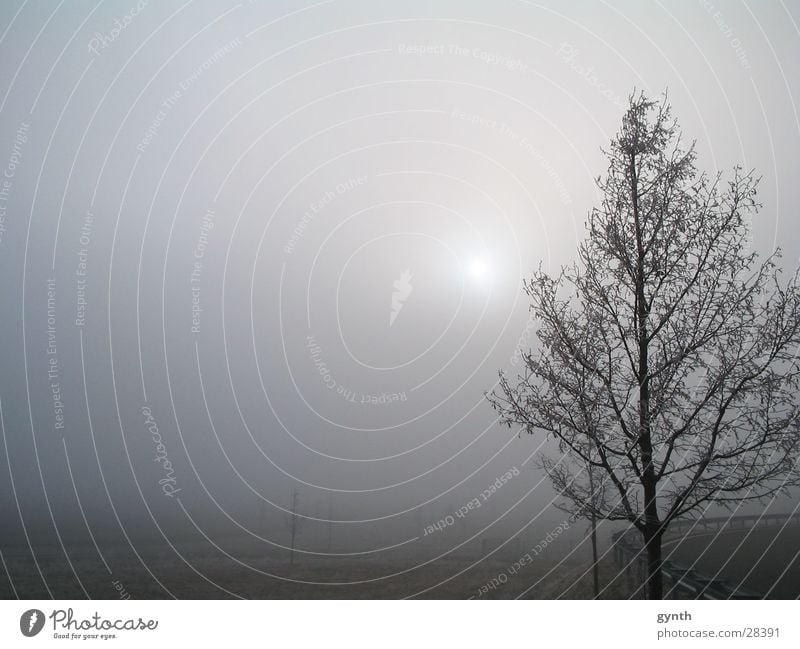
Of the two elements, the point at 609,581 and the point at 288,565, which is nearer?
the point at 609,581

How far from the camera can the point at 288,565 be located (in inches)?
659

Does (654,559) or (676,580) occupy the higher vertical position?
(654,559)

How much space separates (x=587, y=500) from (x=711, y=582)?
2.99m

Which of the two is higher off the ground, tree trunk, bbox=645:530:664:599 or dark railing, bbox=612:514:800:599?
tree trunk, bbox=645:530:664:599

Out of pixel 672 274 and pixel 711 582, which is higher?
pixel 672 274

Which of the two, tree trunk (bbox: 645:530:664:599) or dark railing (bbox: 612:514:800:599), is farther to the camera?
dark railing (bbox: 612:514:800:599)

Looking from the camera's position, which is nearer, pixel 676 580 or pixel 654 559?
pixel 654 559

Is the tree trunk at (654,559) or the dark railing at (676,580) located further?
the dark railing at (676,580)

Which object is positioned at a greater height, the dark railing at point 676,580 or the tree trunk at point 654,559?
the tree trunk at point 654,559

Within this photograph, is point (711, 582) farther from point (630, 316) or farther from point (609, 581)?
point (609, 581)
